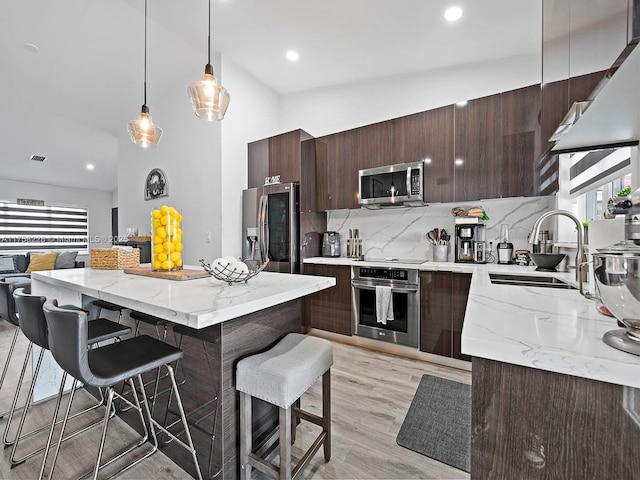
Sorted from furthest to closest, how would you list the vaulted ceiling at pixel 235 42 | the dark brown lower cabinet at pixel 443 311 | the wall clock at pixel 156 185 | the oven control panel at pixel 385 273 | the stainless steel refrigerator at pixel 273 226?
the wall clock at pixel 156 185 → the stainless steel refrigerator at pixel 273 226 → the oven control panel at pixel 385 273 → the vaulted ceiling at pixel 235 42 → the dark brown lower cabinet at pixel 443 311

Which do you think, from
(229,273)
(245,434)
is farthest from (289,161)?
(245,434)

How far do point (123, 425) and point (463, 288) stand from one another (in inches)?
103

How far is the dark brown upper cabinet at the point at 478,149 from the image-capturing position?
8.23ft

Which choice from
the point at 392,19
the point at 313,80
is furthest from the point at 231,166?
the point at 392,19

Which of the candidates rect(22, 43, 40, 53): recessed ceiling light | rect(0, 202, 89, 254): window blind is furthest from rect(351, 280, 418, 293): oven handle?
rect(0, 202, 89, 254): window blind

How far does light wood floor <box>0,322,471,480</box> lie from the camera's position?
1.40 m

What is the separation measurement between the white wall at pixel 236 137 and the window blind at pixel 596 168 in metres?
3.26

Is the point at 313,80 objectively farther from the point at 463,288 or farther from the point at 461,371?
the point at 461,371

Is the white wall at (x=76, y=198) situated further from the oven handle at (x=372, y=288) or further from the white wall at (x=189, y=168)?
the oven handle at (x=372, y=288)

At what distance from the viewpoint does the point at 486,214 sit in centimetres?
286

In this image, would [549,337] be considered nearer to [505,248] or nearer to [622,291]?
[622,291]

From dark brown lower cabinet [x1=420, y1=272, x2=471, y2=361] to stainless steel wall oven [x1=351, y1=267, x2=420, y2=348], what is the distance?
2.5 inches

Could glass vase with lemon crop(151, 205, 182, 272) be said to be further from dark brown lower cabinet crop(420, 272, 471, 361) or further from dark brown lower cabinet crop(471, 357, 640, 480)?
dark brown lower cabinet crop(420, 272, 471, 361)

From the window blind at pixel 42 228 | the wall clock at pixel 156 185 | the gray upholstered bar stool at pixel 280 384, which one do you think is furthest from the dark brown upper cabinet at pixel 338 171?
the window blind at pixel 42 228
